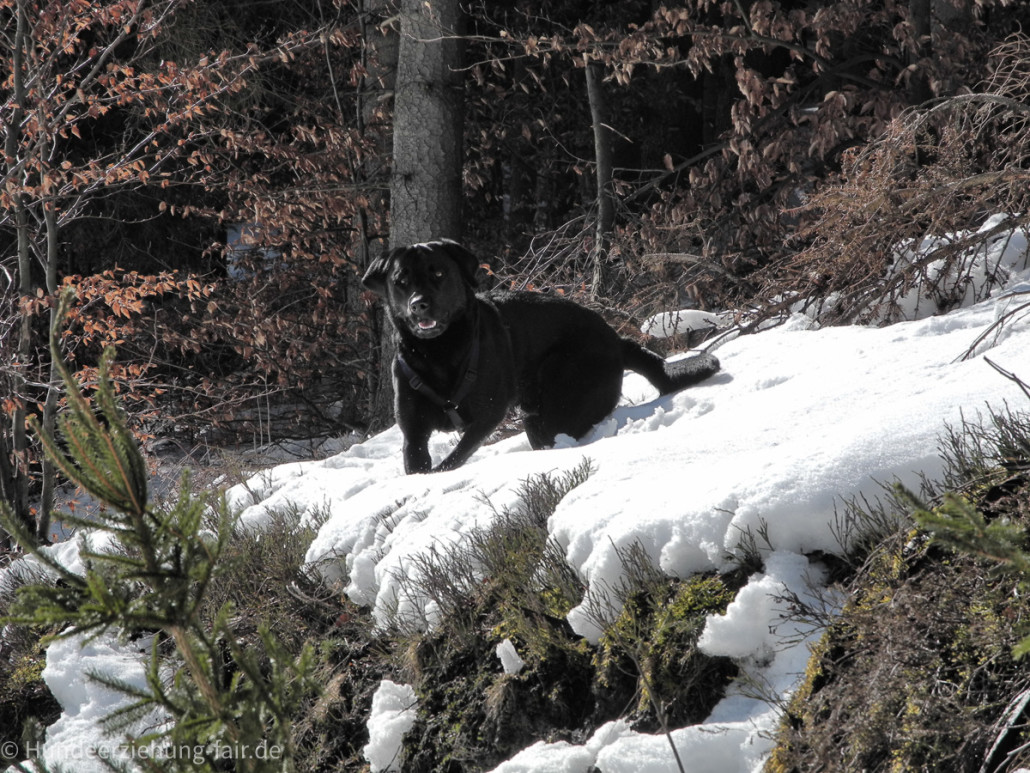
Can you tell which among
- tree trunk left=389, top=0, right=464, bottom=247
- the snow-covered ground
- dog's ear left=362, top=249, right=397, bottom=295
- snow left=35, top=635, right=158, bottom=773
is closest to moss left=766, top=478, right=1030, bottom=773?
the snow-covered ground

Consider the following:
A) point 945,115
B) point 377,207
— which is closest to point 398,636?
point 945,115

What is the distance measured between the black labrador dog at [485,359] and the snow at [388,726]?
222 centimetres

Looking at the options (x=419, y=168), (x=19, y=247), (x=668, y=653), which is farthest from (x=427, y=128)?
(x=668, y=653)

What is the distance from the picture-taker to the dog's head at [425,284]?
5473 mm

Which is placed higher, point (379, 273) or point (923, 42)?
point (923, 42)

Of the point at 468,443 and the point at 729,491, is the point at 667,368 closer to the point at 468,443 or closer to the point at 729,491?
the point at 468,443

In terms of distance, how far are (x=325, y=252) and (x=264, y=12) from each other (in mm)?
4075

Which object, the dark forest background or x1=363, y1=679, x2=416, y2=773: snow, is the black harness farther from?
x1=363, y1=679, x2=416, y2=773: snow

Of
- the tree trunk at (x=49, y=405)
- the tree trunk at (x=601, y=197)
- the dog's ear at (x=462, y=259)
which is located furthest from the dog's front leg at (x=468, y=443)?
the tree trunk at (x=601, y=197)

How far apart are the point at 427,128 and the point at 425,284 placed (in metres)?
3.89

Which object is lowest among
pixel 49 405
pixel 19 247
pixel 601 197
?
pixel 49 405

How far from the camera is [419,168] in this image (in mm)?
8969

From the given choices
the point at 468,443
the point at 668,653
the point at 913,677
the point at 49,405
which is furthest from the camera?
the point at 49,405

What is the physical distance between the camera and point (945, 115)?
717cm
